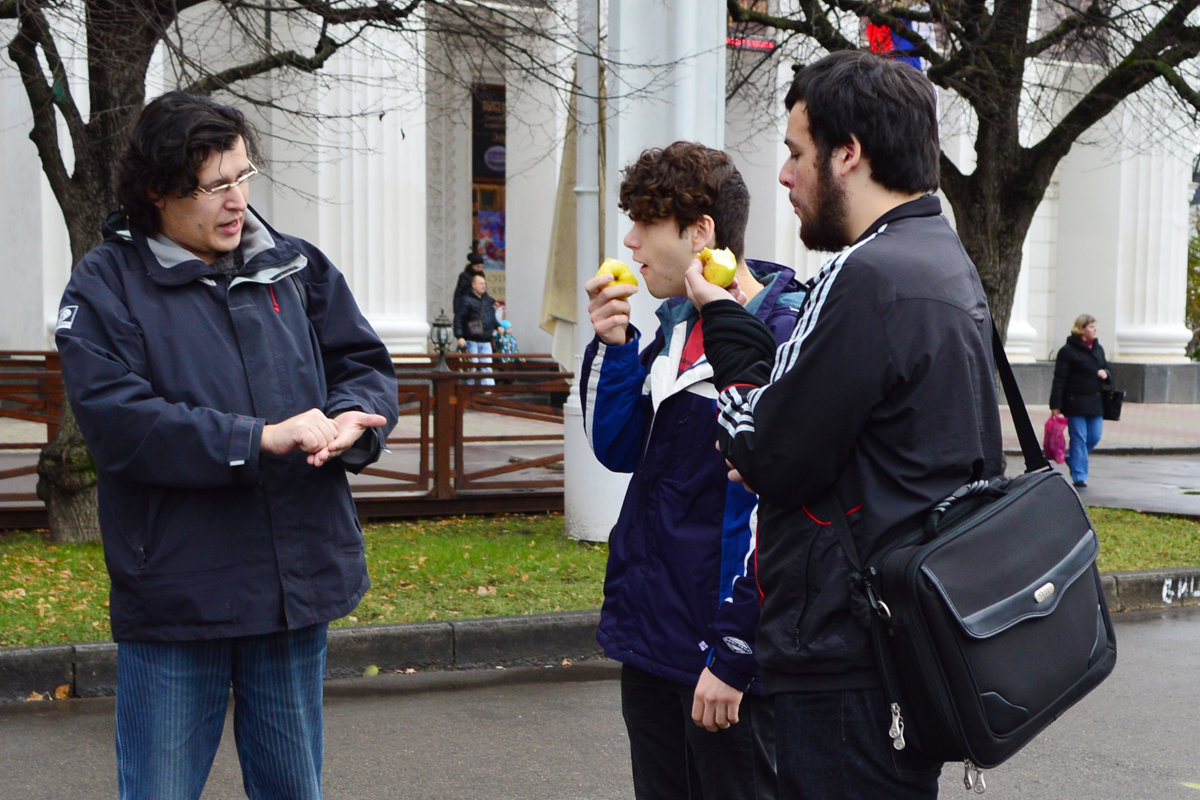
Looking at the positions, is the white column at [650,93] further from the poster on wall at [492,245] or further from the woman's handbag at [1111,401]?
the poster on wall at [492,245]

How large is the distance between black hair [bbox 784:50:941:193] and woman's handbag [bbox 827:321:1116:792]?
52 cm

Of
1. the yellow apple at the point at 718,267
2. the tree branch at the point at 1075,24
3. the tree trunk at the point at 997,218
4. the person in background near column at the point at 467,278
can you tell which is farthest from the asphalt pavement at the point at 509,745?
the person in background near column at the point at 467,278

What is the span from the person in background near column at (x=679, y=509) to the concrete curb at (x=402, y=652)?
3590 millimetres

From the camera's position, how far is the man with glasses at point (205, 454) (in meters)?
2.60

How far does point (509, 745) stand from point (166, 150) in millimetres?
3176

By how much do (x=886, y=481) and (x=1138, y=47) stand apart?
33.7 feet

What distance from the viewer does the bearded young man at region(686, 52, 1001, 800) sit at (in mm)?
2025

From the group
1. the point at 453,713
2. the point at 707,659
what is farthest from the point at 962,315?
the point at 453,713

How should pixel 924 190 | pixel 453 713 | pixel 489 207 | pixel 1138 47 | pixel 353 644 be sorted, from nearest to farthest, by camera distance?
pixel 924 190 < pixel 453 713 < pixel 353 644 < pixel 1138 47 < pixel 489 207

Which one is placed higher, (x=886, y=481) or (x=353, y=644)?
(x=886, y=481)

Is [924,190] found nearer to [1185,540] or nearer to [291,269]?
[291,269]

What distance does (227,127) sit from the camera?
9.10 feet

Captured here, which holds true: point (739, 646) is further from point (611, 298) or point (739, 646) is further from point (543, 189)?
point (543, 189)

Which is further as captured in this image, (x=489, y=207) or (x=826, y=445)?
(x=489, y=207)
